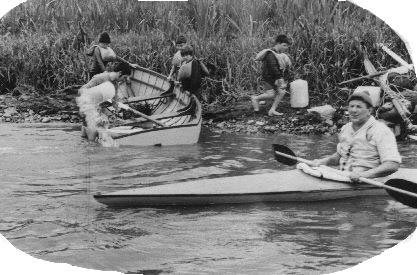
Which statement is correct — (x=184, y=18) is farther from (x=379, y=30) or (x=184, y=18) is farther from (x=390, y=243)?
(x=390, y=243)

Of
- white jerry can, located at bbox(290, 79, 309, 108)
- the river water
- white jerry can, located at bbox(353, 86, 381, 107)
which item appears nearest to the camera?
the river water

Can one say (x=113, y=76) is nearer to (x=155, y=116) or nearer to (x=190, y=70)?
(x=190, y=70)

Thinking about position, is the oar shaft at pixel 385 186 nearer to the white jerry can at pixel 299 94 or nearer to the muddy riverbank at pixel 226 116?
the muddy riverbank at pixel 226 116

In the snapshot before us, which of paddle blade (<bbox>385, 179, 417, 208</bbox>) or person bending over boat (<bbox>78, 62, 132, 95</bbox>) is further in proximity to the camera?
person bending over boat (<bbox>78, 62, 132, 95</bbox>)

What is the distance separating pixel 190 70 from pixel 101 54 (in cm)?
64

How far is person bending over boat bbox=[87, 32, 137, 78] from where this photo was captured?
20.5 feet

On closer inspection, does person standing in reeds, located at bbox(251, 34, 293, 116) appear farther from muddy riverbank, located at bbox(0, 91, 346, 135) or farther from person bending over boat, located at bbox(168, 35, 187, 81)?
person bending over boat, located at bbox(168, 35, 187, 81)

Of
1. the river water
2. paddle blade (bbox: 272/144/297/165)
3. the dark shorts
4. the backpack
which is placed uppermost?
the backpack

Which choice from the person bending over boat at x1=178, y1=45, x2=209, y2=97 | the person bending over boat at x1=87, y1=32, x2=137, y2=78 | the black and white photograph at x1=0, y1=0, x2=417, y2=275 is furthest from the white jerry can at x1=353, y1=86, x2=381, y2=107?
the person bending over boat at x1=87, y1=32, x2=137, y2=78

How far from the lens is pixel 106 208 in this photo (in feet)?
20.0

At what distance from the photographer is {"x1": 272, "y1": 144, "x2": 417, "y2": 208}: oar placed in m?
5.83

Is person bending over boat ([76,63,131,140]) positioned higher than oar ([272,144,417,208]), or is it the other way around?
person bending over boat ([76,63,131,140])

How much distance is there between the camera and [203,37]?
20.8ft

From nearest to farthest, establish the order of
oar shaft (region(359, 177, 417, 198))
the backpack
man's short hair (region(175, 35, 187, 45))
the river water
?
the river water
oar shaft (region(359, 177, 417, 198))
the backpack
man's short hair (region(175, 35, 187, 45))
